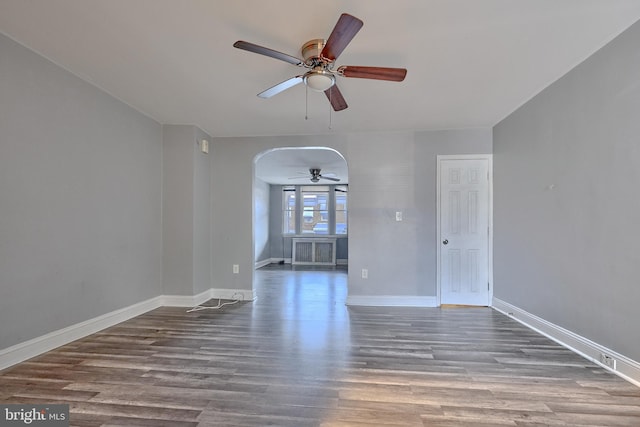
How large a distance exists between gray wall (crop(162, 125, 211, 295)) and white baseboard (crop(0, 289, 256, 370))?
14 centimetres

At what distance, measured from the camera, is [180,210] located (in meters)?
4.02

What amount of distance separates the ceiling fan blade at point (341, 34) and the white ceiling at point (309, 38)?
0.21 m

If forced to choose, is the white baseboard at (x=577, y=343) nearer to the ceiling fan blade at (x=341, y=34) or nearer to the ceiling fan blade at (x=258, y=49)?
the ceiling fan blade at (x=341, y=34)

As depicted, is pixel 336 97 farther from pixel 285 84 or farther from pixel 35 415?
pixel 35 415

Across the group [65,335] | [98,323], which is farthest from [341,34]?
[98,323]

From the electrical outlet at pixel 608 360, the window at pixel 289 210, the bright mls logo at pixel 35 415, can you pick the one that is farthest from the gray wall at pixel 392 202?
the window at pixel 289 210

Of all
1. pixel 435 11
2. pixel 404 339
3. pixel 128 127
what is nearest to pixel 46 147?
pixel 128 127

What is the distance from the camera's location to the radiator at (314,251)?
27.8 ft

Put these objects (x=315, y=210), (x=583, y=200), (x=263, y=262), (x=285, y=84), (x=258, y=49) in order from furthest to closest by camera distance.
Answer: (x=315, y=210) → (x=263, y=262) → (x=583, y=200) → (x=285, y=84) → (x=258, y=49)

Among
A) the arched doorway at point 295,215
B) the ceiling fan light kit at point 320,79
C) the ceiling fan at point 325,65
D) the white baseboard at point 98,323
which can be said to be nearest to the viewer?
the ceiling fan at point 325,65

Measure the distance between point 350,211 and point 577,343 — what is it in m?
2.72

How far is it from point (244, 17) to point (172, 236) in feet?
9.76

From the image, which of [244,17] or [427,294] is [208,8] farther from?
[427,294]

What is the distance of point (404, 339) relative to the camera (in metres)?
2.90
